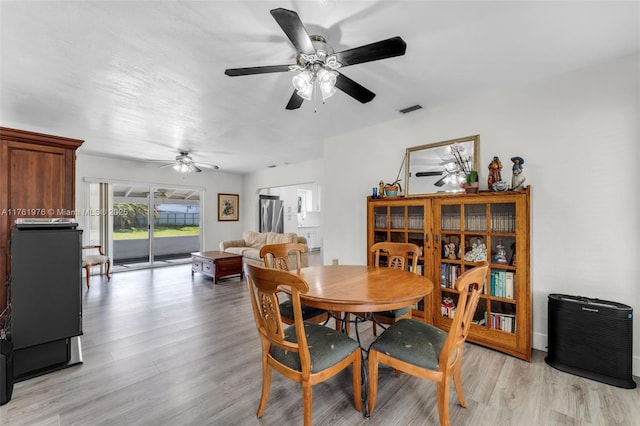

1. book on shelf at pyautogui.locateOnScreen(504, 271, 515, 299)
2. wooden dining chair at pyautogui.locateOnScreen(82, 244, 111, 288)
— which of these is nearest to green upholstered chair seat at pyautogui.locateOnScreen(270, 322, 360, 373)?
book on shelf at pyautogui.locateOnScreen(504, 271, 515, 299)

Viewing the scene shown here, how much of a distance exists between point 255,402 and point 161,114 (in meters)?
3.19

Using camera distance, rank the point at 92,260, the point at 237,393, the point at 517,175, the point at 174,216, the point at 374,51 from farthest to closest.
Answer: the point at 174,216 < the point at 92,260 < the point at 517,175 < the point at 237,393 < the point at 374,51

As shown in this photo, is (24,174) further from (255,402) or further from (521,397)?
(521,397)

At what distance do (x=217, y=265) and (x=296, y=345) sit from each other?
3.95 metres

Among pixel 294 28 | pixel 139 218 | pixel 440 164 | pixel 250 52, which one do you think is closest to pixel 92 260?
pixel 139 218

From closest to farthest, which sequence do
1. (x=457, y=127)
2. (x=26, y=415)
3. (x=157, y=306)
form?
(x=26, y=415) → (x=457, y=127) → (x=157, y=306)

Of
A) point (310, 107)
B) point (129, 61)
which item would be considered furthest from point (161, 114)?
point (310, 107)

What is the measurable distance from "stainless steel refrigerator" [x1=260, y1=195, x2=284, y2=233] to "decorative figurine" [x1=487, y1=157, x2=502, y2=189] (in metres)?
6.31

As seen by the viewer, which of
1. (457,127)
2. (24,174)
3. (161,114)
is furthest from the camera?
(161,114)

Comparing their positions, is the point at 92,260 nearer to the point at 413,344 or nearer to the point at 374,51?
the point at 413,344

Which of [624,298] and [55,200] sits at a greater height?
[55,200]

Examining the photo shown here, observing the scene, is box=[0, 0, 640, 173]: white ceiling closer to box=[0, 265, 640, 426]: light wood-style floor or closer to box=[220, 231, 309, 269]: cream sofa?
box=[0, 265, 640, 426]: light wood-style floor

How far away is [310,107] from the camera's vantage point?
321cm

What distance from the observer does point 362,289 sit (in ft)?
5.88
